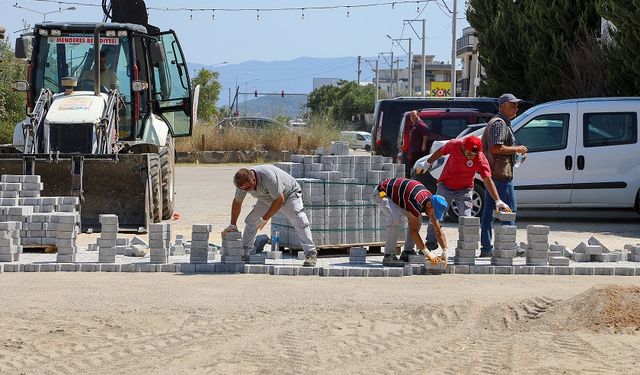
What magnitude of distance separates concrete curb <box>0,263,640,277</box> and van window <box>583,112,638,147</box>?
20.7ft

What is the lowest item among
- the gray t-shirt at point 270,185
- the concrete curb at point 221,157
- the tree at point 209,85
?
the gray t-shirt at point 270,185

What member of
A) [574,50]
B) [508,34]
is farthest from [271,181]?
[508,34]

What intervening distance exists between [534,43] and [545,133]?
475 inches

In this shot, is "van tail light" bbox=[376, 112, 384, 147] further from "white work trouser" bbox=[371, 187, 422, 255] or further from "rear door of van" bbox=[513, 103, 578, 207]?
"white work trouser" bbox=[371, 187, 422, 255]

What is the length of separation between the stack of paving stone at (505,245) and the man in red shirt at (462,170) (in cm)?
31

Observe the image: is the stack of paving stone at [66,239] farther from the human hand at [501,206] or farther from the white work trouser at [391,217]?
the human hand at [501,206]

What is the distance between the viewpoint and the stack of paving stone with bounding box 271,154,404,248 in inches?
573

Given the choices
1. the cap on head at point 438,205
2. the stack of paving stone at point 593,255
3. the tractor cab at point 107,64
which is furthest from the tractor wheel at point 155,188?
the stack of paving stone at point 593,255

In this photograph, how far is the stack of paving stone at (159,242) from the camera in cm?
1330

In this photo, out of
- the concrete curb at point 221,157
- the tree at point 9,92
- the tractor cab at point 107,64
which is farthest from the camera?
the concrete curb at point 221,157

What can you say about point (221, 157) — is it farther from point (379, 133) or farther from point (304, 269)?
point (304, 269)

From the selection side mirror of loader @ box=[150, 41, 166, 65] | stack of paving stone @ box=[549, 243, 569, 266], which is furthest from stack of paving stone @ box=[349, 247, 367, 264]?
side mirror of loader @ box=[150, 41, 166, 65]

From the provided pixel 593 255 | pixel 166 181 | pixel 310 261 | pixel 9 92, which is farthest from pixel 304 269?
pixel 9 92

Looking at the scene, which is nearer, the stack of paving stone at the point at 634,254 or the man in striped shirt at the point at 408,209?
the man in striped shirt at the point at 408,209
